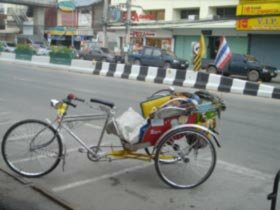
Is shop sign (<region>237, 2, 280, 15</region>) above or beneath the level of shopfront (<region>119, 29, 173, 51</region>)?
above

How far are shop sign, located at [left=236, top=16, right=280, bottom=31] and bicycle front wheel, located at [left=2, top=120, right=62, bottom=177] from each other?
32.1m

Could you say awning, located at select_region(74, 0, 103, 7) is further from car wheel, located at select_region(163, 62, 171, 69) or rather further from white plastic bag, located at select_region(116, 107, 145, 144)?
white plastic bag, located at select_region(116, 107, 145, 144)

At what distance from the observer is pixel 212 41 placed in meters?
43.0

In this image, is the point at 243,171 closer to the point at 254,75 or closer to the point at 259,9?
the point at 254,75

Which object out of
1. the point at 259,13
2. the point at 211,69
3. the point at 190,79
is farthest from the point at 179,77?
the point at 259,13

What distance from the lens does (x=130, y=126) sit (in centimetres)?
583

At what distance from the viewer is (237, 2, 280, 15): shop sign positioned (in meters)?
36.0

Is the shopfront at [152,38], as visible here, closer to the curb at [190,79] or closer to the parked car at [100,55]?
the parked car at [100,55]

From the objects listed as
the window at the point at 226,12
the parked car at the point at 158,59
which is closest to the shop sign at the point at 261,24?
the window at the point at 226,12

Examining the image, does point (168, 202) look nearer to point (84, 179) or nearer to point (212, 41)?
point (84, 179)

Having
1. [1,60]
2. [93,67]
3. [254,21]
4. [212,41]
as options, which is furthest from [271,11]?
[1,60]

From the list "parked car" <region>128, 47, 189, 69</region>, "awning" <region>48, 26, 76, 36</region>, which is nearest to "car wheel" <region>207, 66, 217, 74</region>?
"parked car" <region>128, 47, 189, 69</region>

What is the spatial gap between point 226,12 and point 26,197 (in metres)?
40.3

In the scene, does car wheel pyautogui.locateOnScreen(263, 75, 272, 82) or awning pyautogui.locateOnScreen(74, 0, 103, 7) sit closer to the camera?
car wheel pyautogui.locateOnScreen(263, 75, 272, 82)
